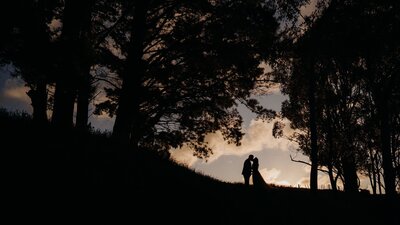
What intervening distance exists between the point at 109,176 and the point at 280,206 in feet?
25.9

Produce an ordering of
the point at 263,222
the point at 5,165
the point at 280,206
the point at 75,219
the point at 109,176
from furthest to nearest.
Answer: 1. the point at 280,206
2. the point at 263,222
3. the point at 109,176
4. the point at 5,165
5. the point at 75,219

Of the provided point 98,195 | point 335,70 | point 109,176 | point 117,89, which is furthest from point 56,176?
point 335,70

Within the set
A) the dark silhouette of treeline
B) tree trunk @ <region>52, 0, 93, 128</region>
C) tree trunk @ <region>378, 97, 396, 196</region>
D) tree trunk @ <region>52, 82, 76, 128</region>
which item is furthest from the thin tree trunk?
tree trunk @ <region>52, 0, 93, 128</region>

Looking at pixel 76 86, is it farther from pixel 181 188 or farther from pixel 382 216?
pixel 382 216

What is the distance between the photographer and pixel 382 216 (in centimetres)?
1661

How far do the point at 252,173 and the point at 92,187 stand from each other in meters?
12.6

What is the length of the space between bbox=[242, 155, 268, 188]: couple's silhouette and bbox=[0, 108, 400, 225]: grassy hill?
6.24 m

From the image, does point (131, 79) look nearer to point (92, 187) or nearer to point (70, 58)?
point (70, 58)

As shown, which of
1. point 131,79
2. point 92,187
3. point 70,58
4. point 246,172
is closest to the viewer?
point 92,187

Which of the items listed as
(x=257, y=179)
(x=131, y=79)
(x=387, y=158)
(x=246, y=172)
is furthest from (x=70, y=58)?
(x=387, y=158)

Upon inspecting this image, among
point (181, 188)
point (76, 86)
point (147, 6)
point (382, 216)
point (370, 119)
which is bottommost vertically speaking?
point (382, 216)

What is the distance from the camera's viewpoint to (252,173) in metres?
17.7

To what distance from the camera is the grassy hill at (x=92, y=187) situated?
16.8 feet

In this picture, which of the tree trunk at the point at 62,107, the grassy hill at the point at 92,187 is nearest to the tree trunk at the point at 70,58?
the tree trunk at the point at 62,107
